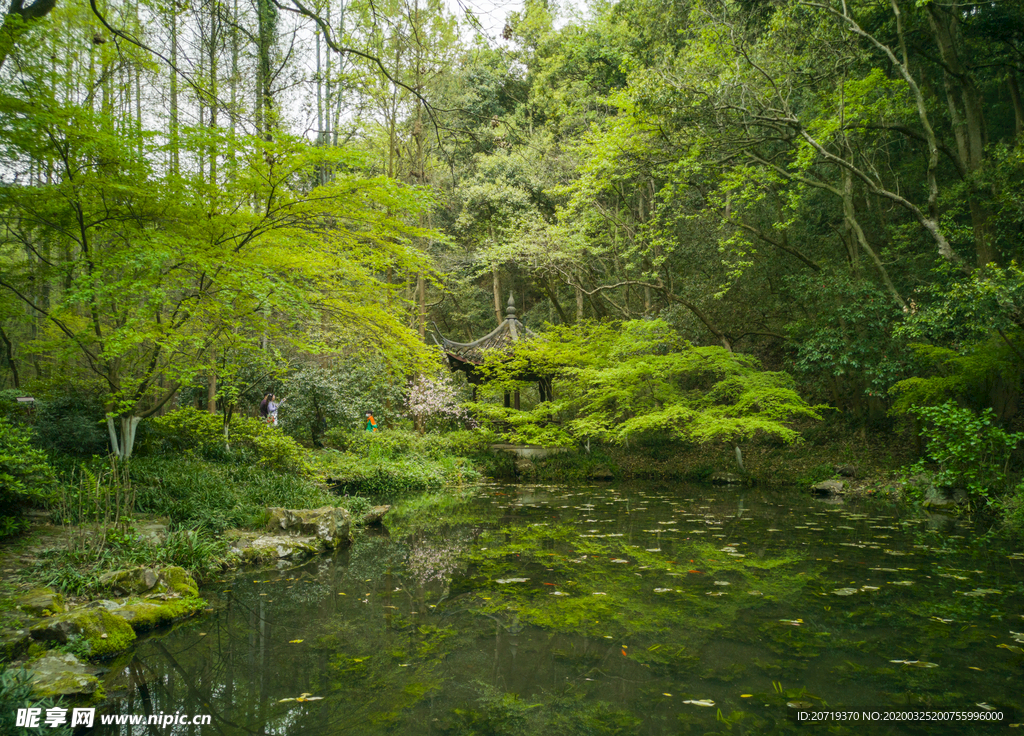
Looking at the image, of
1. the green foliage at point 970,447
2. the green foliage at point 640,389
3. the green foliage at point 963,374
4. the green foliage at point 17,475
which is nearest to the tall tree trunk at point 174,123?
the green foliage at point 17,475

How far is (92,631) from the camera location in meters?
3.00

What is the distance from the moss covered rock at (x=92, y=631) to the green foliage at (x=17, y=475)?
62.3 inches

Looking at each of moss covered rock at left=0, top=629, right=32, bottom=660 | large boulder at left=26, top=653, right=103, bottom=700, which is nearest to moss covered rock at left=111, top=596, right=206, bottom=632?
moss covered rock at left=0, top=629, right=32, bottom=660

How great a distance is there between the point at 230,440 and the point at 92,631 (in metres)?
5.91

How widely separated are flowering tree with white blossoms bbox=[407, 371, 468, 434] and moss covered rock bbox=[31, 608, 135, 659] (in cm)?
883

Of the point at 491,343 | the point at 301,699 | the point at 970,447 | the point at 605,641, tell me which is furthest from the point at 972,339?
the point at 491,343

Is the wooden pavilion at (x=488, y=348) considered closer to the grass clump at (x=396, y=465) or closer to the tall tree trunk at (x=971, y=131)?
the grass clump at (x=396, y=465)

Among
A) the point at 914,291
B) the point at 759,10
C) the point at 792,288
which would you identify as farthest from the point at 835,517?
the point at 759,10

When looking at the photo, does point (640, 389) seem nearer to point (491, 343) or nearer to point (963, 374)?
point (491, 343)

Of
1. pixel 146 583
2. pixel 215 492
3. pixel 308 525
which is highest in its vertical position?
pixel 215 492

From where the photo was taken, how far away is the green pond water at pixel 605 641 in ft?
7.40

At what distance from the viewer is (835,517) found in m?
6.80

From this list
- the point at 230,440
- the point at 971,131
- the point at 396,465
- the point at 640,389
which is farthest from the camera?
the point at 640,389

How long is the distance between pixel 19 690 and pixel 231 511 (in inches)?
158
